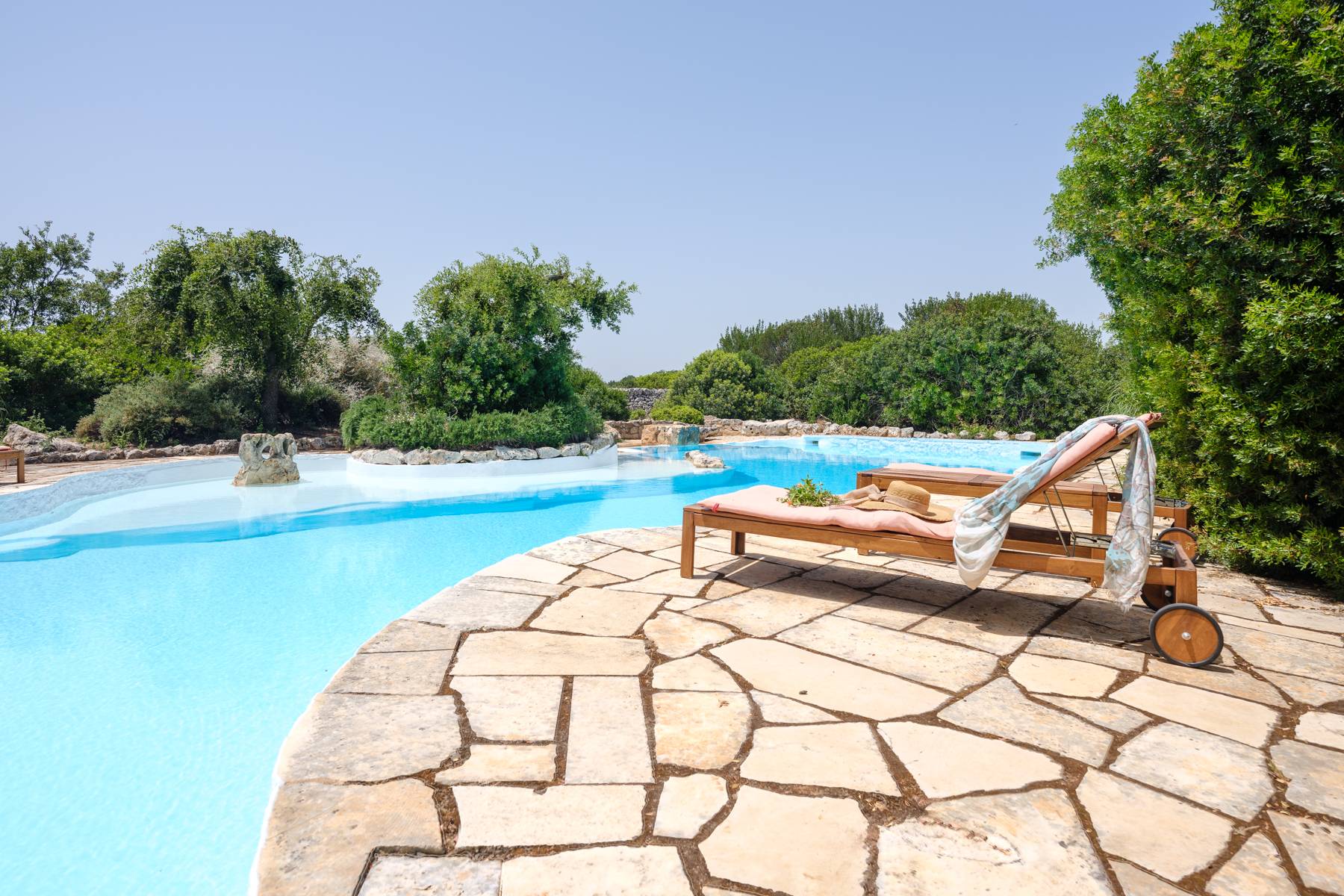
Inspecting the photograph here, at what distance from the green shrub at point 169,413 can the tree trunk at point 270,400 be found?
0.38 m

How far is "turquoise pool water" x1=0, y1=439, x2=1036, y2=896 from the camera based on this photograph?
231 cm

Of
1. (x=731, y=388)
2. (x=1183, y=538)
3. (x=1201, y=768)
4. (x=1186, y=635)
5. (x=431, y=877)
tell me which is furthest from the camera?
(x=731, y=388)

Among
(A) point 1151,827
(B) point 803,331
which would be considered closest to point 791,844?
(A) point 1151,827

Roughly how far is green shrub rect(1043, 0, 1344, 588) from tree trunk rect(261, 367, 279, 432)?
55.9ft

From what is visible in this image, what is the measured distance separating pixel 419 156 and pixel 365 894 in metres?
16.7

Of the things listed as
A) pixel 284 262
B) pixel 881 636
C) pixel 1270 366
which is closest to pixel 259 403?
pixel 284 262

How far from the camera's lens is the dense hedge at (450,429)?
12852 millimetres

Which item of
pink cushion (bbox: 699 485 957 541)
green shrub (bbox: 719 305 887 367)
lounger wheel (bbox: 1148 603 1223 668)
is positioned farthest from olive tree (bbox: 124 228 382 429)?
green shrub (bbox: 719 305 887 367)

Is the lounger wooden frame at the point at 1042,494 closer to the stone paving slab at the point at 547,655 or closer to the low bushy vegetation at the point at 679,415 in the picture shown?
the stone paving slab at the point at 547,655

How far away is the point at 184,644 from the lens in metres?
4.20

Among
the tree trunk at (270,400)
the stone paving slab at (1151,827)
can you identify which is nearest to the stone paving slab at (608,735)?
the stone paving slab at (1151,827)

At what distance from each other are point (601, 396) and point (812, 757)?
64.7ft

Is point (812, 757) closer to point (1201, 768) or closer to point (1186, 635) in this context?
point (1201, 768)

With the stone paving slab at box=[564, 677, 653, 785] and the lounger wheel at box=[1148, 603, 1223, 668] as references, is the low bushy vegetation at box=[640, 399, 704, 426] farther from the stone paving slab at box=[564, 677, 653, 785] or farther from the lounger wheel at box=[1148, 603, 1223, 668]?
the stone paving slab at box=[564, 677, 653, 785]
